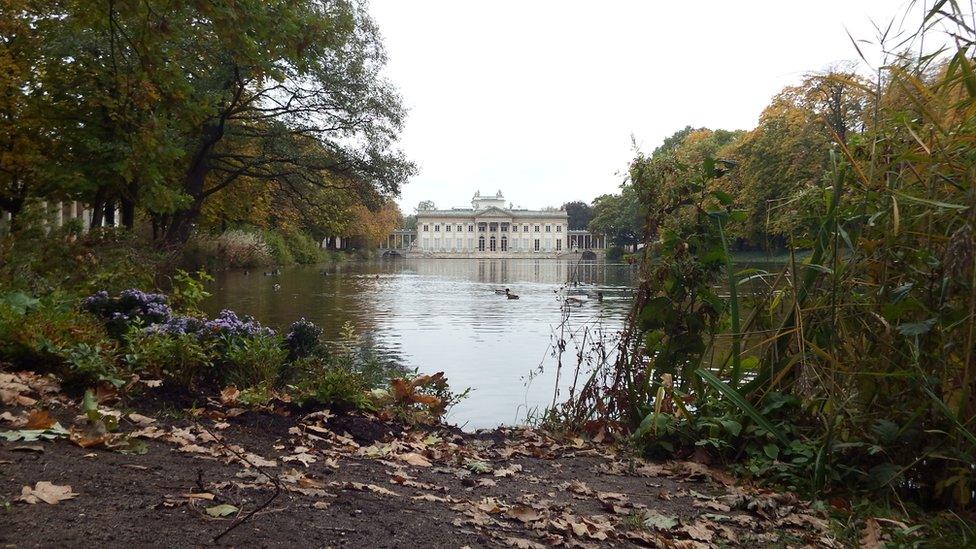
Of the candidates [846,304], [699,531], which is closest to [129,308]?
[699,531]

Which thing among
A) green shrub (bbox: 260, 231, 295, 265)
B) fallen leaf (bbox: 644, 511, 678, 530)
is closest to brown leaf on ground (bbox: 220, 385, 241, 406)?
fallen leaf (bbox: 644, 511, 678, 530)

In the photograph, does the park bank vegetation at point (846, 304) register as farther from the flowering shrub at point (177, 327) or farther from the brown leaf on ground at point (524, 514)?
the flowering shrub at point (177, 327)

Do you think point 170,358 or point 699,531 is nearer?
point 699,531

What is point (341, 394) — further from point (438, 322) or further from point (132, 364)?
point (438, 322)

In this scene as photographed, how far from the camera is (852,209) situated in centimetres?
409

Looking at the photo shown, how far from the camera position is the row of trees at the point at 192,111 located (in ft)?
19.6

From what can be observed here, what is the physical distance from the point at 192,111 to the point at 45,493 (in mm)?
4794

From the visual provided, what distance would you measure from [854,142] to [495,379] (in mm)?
5298

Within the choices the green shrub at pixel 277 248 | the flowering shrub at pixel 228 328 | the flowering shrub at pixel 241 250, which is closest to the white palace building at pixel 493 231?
the green shrub at pixel 277 248

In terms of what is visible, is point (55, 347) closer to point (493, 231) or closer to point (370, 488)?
point (370, 488)

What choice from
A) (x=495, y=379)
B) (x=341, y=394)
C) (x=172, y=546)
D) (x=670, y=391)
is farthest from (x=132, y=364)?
(x=495, y=379)

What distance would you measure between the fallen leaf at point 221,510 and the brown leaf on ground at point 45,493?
1.59 ft

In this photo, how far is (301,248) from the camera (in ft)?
161

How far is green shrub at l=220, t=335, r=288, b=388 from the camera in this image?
566 centimetres
